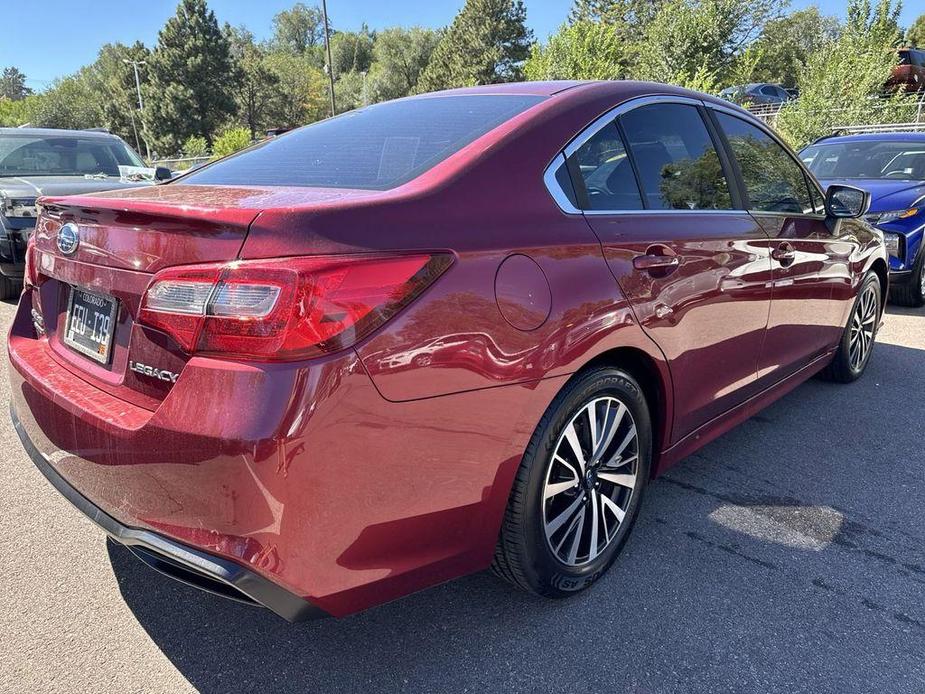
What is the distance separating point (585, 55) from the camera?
95.3ft

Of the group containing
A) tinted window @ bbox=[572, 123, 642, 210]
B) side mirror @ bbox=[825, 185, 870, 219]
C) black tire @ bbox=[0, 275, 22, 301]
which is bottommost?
black tire @ bbox=[0, 275, 22, 301]

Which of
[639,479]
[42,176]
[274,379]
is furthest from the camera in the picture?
[42,176]

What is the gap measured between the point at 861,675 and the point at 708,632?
424 millimetres

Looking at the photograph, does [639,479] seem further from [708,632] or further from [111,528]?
[111,528]

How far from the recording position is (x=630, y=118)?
248 cm

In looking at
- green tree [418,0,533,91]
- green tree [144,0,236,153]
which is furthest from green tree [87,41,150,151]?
green tree [418,0,533,91]

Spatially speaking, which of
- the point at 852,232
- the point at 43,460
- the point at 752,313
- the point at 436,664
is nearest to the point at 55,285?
the point at 43,460

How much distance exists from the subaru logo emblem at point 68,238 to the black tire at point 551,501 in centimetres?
144

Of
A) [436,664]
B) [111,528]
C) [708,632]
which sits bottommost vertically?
[436,664]

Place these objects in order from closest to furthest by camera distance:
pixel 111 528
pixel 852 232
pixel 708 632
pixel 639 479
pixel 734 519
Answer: pixel 111 528 < pixel 708 632 < pixel 639 479 < pixel 734 519 < pixel 852 232

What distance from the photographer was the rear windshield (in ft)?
6.57

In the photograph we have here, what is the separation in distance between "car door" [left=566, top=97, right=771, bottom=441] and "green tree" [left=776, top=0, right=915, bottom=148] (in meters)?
15.4

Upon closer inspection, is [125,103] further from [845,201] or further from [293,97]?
[845,201]

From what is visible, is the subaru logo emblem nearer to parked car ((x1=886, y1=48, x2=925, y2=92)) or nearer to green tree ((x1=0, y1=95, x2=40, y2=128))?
parked car ((x1=886, y1=48, x2=925, y2=92))
